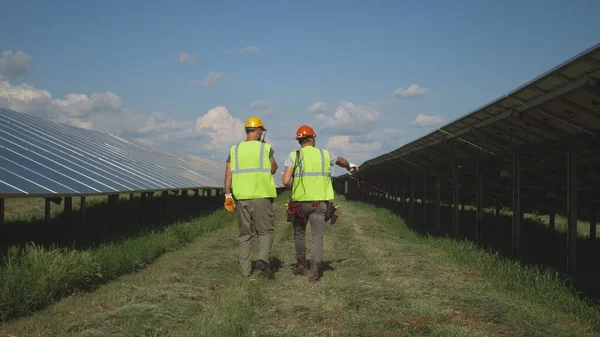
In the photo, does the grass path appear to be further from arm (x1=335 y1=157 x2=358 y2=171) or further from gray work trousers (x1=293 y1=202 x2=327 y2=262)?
arm (x1=335 y1=157 x2=358 y2=171)

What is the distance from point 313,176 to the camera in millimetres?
7945

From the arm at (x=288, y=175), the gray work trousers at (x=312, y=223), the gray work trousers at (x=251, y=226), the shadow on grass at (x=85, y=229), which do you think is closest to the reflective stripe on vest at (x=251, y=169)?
the arm at (x=288, y=175)

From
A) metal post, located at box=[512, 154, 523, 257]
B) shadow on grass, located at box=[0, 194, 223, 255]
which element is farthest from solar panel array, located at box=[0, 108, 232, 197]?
metal post, located at box=[512, 154, 523, 257]

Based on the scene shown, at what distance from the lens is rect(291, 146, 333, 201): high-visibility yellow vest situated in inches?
312

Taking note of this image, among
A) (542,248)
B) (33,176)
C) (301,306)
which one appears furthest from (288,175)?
(542,248)

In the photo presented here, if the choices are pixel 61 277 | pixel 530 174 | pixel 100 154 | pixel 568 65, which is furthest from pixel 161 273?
pixel 530 174

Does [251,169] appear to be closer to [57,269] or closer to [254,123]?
[254,123]

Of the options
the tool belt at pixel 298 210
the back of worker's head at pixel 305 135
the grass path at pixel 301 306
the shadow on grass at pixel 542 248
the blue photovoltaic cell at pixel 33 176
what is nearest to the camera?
the grass path at pixel 301 306

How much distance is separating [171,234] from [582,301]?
26.9ft

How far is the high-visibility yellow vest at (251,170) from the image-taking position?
7.89 metres

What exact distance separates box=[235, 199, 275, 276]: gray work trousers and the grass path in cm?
32

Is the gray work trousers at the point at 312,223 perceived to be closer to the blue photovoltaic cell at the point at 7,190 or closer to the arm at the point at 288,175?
the arm at the point at 288,175

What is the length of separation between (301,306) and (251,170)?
2.53 meters

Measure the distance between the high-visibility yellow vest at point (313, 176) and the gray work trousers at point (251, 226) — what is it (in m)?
0.47
